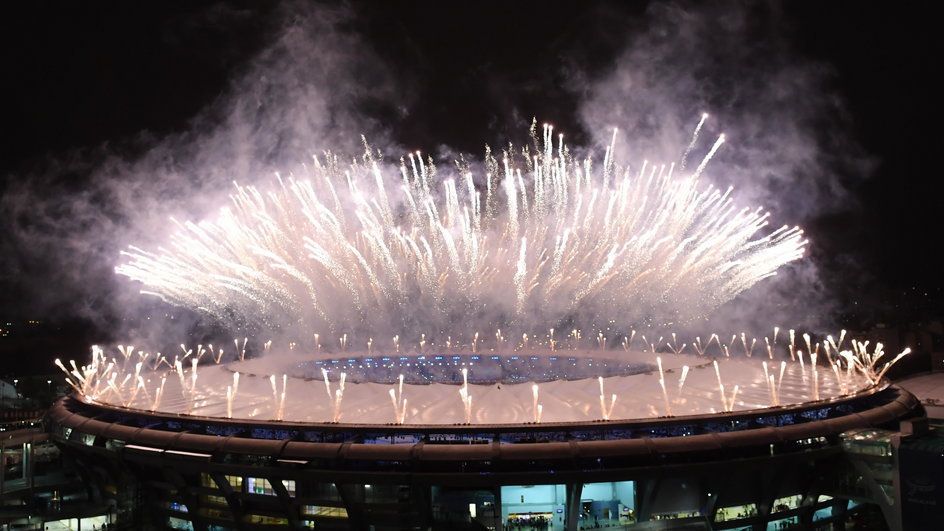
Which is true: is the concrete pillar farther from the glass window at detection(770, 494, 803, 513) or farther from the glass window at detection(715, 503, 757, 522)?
the glass window at detection(770, 494, 803, 513)

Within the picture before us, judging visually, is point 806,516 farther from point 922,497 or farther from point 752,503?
point 922,497

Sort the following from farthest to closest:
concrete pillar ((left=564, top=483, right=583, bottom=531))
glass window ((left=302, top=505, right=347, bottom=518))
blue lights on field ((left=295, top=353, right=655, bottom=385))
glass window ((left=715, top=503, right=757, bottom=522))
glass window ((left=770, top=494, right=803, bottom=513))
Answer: blue lights on field ((left=295, top=353, right=655, bottom=385))
glass window ((left=770, top=494, right=803, bottom=513))
glass window ((left=715, top=503, right=757, bottom=522))
glass window ((left=302, top=505, right=347, bottom=518))
concrete pillar ((left=564, top=483, right=583, bottom=531))

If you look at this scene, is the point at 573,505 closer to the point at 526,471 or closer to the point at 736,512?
the point at 526,471

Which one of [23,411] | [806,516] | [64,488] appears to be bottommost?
[806,516]

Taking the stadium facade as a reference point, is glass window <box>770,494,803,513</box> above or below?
below

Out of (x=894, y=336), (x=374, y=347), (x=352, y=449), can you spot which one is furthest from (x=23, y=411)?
(x=894, y=336)

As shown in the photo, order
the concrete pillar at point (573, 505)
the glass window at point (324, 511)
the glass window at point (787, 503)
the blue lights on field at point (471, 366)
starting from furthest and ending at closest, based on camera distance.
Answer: the blue lights on field at point (471, 366) → the glass window at point (787, 503) → the glass window at point (324, 511) → the concrete pillar at point (573, 505)

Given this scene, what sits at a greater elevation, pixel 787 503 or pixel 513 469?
pixel 513 469

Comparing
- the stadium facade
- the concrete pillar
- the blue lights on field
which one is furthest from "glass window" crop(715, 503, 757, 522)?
the blue lights on field

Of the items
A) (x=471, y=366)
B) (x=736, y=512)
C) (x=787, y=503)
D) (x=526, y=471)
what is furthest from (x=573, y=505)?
(x=471, y=366)

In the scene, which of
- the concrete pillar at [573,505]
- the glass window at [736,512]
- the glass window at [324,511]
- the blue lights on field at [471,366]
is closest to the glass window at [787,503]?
the glass window at [736,512]

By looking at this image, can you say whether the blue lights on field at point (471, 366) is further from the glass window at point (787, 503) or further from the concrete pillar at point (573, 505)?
the concrete pillar at point (573, 505)
